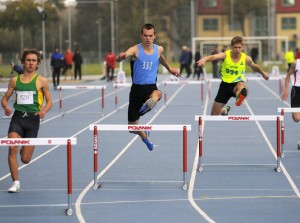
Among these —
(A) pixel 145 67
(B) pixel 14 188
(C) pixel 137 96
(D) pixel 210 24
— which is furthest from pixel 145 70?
(D) pixel 210 24

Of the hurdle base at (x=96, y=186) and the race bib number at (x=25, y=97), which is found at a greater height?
the race bib number at (x=25, y=97)

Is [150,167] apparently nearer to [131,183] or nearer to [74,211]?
[131,183]

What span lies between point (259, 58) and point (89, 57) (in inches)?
1120

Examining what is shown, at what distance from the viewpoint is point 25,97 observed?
11125 millimetres

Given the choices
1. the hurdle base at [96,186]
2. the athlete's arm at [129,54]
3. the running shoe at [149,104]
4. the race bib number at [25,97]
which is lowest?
the hurdle base at [96,186]

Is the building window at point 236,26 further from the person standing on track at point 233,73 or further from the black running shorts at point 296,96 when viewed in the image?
the person standing on track at point 233,73

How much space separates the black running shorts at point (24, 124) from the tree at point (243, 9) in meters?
89.1

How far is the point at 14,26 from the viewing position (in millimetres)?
70312

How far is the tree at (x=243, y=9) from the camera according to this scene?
3944 inches

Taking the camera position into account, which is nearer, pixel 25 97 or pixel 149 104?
pixel 25 97

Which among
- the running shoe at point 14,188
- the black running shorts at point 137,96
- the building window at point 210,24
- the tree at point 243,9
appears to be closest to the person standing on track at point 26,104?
the running shoe at point 14,188

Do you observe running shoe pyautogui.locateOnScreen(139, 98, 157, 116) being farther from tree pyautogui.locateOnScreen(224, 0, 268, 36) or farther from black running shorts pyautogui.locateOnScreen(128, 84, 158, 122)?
tree pyautogui.locateOnScreen(224, 0, 268, 36)

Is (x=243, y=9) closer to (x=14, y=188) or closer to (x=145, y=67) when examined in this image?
(x=145, y=67)

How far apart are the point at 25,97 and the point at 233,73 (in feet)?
14.2
